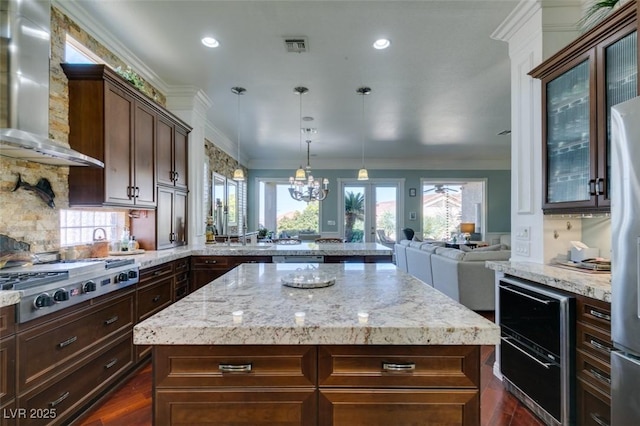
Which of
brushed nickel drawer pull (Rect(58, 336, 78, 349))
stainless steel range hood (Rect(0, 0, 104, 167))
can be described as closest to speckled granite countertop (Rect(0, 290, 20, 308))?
brushed nickel drawer pull (Rect(58, 336, 78, 349))

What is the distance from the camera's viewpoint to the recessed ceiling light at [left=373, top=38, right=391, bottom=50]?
291cm

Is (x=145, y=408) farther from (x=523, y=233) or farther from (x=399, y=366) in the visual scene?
(x=523, y=233)

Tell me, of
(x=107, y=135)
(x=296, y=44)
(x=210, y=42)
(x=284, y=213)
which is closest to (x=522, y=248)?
(x=296, y=44)

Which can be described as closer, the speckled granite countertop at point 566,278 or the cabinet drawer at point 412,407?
the cabinet drawer at point 412,407

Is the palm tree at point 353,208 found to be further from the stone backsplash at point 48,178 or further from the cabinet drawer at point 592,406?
the cabinet drawer at point 592,406

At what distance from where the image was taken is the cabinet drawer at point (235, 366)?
1.05 metres

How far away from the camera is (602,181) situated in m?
1.88

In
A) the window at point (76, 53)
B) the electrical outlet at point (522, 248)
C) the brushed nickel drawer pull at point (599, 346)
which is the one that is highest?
the window at point (76, 53)

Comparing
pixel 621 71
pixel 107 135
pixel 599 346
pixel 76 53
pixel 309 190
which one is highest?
pixel 76 53

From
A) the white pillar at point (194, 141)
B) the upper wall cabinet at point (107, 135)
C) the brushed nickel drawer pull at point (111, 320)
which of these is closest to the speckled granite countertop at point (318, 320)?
the brushed nickel drawer pull at point (111, 320)

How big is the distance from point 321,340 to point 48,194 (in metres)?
2.46

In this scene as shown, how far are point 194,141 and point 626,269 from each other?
4454 mm

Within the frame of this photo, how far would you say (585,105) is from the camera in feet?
6.66

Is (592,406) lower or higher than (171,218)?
lower
